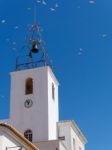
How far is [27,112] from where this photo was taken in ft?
141

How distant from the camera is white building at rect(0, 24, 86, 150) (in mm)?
42062

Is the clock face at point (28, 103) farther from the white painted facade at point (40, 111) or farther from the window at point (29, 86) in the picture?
the window at point (29, 86)

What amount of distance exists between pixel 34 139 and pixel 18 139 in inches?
Answer: 471

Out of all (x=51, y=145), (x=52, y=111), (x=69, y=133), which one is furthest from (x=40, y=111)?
(x=51, y=145)

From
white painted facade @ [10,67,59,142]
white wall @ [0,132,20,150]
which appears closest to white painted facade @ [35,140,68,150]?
white painted facade @ [10,67,59,142]

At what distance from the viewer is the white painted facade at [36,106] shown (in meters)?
42.1

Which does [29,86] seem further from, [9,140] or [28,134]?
[9,140]

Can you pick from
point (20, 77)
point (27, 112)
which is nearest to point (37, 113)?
point (27, 112)

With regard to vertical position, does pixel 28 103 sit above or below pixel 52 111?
above

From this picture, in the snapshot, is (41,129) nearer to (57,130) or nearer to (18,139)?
(57,130)

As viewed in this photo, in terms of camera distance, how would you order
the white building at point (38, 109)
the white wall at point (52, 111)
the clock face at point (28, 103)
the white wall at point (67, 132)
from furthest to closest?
the white wall at point (67, 132) < the clock face at point (28, 103) < the white wall at point (52, 111) < the white building at point (38, 109)

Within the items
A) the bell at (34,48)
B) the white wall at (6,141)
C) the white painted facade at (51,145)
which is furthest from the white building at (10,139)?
the bell at (34,48)

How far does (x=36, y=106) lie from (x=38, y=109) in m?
0.35

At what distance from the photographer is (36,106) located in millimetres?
43031
